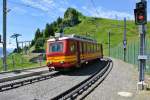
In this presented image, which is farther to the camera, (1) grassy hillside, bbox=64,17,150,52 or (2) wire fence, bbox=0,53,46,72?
(1) grassy hillside, bbox=64,17,150,52

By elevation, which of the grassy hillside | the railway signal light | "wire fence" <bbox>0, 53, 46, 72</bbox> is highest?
the grassy hillside

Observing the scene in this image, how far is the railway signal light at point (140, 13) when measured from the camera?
52.3 feet

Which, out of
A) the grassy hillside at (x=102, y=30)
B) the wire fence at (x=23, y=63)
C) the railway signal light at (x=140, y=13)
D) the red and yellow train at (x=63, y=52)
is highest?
the grassy hillside at (x=102, y=30)

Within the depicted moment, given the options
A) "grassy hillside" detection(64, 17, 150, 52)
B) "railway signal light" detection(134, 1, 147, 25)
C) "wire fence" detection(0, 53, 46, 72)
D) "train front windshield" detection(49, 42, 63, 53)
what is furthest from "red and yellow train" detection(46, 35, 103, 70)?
"grassy hillside" detection(64, 17, 150, 52)

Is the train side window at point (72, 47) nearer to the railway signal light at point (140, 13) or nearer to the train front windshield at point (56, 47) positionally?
the train front windshield at point (56, 47)

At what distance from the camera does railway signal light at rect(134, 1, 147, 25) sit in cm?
1594

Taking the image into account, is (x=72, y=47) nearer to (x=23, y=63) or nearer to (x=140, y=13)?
(x=140, y=13)

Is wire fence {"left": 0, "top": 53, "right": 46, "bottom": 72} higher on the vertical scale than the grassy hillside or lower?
lower

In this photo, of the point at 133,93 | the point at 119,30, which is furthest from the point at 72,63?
the point at 119,30

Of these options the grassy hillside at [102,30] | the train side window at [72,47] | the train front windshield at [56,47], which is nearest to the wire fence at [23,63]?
the train front windshield at [56,47]

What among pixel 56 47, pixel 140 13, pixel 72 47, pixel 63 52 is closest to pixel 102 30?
pixel 72 47

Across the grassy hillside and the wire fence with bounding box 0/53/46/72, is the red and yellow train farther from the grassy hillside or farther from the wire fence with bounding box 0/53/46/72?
the grassy hillside

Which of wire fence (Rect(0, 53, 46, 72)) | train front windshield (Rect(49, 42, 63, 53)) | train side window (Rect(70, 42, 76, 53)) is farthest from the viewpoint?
wire fence (Rect(0, 53, 46, 72))

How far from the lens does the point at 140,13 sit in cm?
1602
